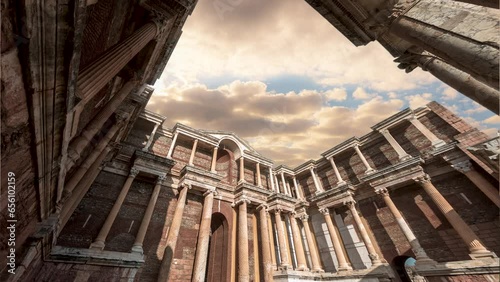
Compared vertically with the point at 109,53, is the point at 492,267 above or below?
below

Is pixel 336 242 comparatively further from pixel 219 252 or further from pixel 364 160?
pixel 219 252

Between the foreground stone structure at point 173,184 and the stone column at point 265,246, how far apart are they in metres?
0.08

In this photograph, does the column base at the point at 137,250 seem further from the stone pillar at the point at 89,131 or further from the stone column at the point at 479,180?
the stone column at the point at 479,180

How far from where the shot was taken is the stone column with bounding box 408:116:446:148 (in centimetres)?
1226

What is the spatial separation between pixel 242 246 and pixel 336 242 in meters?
6.83

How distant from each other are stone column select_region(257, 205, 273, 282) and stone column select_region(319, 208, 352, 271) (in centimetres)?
466

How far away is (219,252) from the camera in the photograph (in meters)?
12.6

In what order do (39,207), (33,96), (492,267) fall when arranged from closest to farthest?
(33,96) < (39,207) < (492,267)

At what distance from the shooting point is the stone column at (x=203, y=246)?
955 cm

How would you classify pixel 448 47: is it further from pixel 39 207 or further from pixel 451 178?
pixel 451 178

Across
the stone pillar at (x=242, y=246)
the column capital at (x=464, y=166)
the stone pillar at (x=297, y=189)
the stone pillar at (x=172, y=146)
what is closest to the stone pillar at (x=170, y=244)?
the stone pillar at (x=172, y=146)

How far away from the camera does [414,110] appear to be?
566 inches

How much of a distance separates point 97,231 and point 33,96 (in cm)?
971

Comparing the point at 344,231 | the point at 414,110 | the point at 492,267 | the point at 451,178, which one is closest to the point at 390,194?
the point at 451,178
